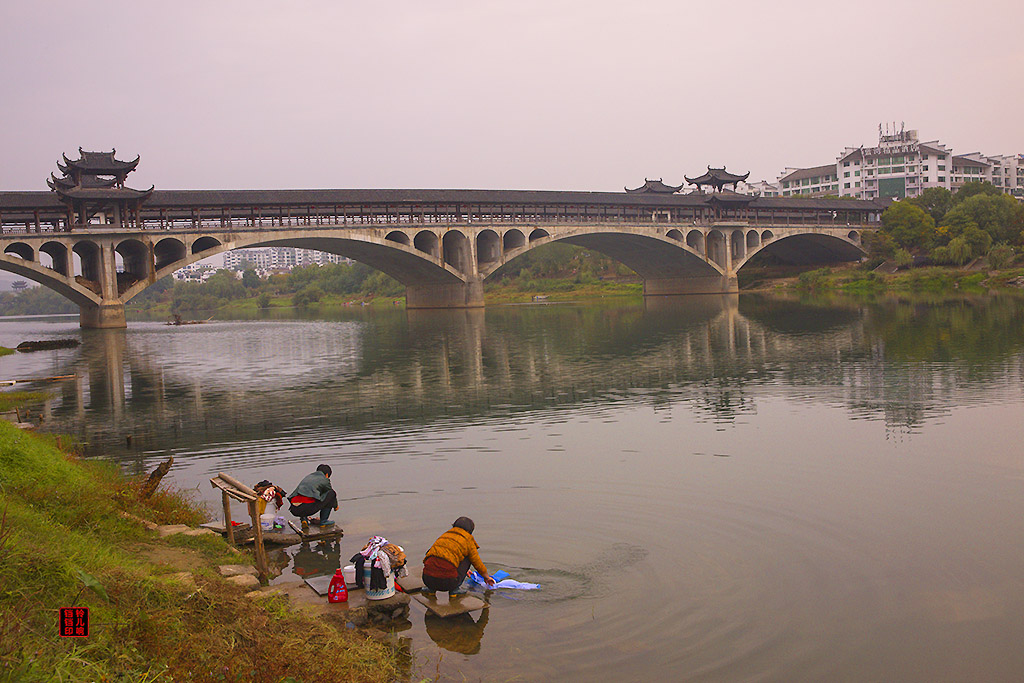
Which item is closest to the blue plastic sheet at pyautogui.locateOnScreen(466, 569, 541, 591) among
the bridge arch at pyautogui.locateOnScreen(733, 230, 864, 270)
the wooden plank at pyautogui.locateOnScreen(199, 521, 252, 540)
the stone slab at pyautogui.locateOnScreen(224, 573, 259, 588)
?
the stone slab at pyautogui.locateOnScreen(224, 573, 259, 588)

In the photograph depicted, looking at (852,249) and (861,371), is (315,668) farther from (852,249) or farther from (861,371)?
(852,249)

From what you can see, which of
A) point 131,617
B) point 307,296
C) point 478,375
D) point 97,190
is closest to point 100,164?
point 97,190

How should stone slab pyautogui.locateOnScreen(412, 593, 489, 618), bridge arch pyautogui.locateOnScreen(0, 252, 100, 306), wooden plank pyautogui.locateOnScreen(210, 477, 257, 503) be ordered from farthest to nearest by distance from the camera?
bridge arch pyautogui.locateOnScreen(0, 252, 100, 306) → wooden plank pyautogui.locateOnScreen(210, 477, 257, 503) → stone slab pyautogui.locateOnScreen(412, 593, 489, 618)

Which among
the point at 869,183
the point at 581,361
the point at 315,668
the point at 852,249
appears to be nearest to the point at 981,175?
the point at 869,183

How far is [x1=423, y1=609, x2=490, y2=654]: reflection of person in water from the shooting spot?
7.07m

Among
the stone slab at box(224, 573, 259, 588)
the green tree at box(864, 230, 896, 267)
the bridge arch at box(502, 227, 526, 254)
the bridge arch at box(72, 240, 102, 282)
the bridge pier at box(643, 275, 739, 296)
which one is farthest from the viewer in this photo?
the bridge pier at box(643, 275, 739, 296)

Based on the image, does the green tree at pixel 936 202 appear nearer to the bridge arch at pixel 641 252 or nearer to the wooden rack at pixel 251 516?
the bridge arch at pixel 641 252

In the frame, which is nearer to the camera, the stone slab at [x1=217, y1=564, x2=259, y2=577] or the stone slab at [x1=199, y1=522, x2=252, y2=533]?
the stone slab at [x1=217, y1=564, x2=259, y2=577]

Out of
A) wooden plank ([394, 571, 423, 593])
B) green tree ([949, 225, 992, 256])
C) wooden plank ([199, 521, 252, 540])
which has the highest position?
green tree ([949, 225, 992, 256])

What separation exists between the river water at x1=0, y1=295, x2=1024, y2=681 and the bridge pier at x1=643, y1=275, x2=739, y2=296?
4874cm

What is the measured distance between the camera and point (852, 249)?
8156 cm

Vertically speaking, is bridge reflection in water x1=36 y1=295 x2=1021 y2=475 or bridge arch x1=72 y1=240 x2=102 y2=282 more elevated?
bridge arch x1=72 y1=240 x2=102 y2=282

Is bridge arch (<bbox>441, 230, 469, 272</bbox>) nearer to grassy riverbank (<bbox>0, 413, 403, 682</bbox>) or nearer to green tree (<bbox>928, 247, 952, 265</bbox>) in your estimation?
green tree (<bbox>928, 247, 952, 265</bbox>)

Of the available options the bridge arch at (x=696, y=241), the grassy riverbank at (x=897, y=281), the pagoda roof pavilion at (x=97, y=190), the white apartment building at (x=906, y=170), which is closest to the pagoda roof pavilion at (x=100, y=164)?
the pagoda roof pavilion at (x=97, y=190)
